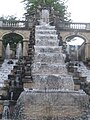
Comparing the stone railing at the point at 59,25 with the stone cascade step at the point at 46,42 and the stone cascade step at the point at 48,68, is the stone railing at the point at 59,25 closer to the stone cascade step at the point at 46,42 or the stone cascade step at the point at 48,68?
the stone cascade step at the point at 46,42

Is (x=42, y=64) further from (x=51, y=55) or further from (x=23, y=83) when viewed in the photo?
(x=23, y=83)

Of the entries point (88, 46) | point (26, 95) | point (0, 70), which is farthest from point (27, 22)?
point (26, 95)

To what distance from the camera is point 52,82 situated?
23.5m

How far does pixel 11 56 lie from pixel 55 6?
10376 mm

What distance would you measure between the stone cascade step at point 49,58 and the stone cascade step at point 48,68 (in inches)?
61.8

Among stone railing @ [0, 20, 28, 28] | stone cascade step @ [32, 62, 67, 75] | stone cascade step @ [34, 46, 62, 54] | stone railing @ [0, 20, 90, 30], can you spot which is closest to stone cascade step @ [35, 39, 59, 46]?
stone cascade step @ [34, 46, 62, 54]

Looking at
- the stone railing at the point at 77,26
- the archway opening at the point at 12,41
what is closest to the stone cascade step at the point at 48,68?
the stone railing at the point at 77,26

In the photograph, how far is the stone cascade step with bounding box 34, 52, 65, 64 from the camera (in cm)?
2798

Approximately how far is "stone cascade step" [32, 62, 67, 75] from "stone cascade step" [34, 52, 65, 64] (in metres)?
1.57

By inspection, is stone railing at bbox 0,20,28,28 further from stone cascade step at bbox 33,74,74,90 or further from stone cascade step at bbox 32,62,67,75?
stone cascade step at bbox 33,74,74,90

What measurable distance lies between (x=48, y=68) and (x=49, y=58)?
7.32 ft

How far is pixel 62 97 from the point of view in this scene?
63.3ft

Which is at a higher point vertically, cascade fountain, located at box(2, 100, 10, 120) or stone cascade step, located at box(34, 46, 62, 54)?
stone cascade step, located at box(34, 46, 62, 54)

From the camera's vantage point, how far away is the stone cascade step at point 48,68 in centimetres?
2586
